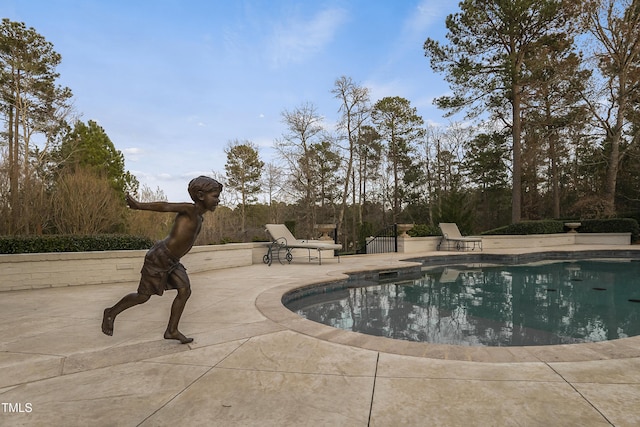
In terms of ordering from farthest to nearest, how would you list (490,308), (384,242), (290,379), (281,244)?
(384,242) < (281,244) < (490,308) < (290,379)

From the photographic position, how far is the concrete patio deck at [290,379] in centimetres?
167

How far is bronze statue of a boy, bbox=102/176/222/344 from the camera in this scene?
2.63 m

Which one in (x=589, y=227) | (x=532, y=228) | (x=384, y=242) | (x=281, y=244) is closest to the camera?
(x=281, y=244)

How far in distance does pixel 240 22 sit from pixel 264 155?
17749mm

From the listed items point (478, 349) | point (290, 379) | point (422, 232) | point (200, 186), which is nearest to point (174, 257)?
point (200, 186)

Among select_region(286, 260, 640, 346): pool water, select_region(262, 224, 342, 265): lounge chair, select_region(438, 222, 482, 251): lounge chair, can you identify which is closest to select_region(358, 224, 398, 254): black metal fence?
select_region(438, 222, 482, 251): lounge chair

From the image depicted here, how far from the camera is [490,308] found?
499 centimetres

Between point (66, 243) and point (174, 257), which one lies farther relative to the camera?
point (66, 243)

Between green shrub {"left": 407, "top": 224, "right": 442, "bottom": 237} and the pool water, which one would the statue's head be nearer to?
the pool water

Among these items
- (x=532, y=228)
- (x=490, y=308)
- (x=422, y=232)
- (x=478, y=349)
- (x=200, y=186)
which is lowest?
(x=490, y=308)

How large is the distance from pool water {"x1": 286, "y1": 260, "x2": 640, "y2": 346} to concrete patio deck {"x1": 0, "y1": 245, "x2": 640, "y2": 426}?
103cm

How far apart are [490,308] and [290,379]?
4.01 metres

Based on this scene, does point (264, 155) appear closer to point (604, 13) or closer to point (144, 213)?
point (144, 213)

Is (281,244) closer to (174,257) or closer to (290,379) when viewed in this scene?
(174,257)
